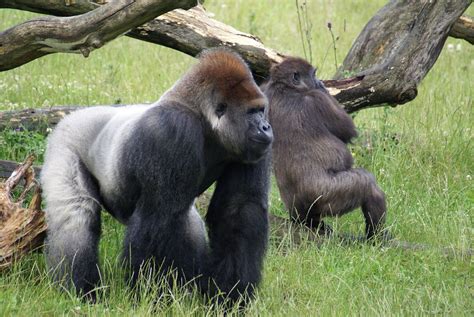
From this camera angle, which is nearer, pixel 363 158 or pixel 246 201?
pixel 246 201

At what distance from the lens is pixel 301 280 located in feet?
13.6

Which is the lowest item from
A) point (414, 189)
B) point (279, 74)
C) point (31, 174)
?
point (414, 189)

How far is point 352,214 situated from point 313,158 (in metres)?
0.57

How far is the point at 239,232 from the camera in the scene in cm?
385

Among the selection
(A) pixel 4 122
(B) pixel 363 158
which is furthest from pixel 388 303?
(A) pixel 4 122

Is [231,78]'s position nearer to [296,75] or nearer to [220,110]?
[220,110]

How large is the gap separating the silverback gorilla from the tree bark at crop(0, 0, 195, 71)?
141cm

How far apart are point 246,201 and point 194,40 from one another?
5.05 ft

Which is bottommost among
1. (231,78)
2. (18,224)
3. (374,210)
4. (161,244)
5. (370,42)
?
(374,210)

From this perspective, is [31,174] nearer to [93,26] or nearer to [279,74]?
[93,26]

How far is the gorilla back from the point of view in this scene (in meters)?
3.64

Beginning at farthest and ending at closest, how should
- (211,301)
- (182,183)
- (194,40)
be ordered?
(194,40) → (211,301) → (182,183)

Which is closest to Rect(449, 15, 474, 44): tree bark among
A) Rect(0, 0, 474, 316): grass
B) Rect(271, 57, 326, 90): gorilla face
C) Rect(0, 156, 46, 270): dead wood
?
Rect(0, 0, 474, 316): grass

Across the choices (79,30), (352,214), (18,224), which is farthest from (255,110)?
(352,214)
